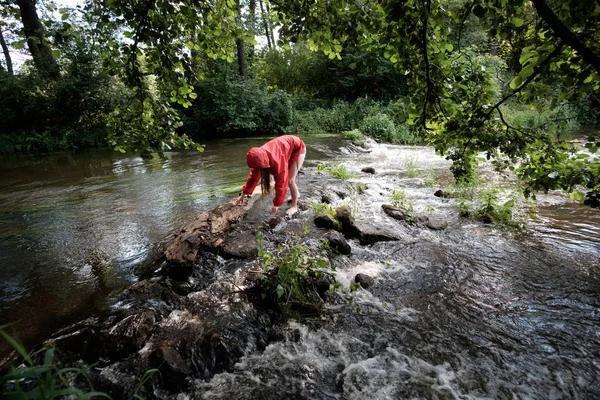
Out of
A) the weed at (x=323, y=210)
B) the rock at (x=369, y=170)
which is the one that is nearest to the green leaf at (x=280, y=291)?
the weed at (x=323, y=210)

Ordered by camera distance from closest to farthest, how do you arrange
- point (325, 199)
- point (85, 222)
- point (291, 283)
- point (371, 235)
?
1. point (291, 283)
2. point (371, 235)
3. point (85, 222)
4. point (325, 199)

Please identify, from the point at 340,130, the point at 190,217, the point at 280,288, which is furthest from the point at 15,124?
the point at 280,288

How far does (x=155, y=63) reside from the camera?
3.26 metres

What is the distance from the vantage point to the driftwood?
387 centimetres

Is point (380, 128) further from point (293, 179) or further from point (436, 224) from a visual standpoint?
point (293, 179)

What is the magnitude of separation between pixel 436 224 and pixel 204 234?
12.9ft

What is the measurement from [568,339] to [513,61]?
1081 inches

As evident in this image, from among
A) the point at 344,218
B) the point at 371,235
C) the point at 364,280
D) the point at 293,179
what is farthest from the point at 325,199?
the point at 364,280

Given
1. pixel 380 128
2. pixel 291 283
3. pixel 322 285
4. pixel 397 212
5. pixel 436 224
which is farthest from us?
pixel 380 128

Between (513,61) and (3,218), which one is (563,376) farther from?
(513,61)

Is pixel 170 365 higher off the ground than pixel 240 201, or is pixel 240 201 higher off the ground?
pixel 240 201

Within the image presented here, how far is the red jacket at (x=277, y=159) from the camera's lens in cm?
427

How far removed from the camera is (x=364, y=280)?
147 inches

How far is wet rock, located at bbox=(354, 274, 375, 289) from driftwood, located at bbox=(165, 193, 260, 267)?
1.99m
